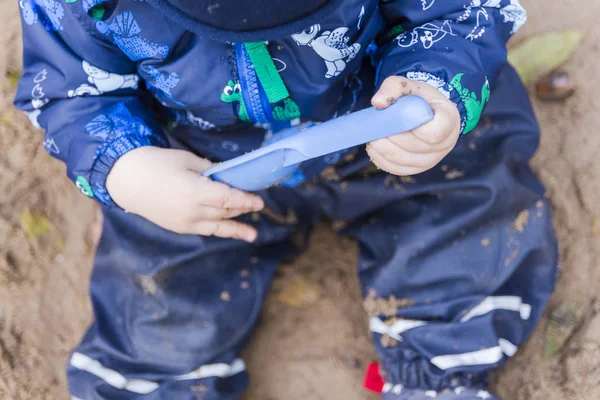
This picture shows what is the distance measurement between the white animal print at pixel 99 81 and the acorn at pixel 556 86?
0.78 metres

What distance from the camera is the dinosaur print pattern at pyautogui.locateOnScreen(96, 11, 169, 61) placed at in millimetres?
801

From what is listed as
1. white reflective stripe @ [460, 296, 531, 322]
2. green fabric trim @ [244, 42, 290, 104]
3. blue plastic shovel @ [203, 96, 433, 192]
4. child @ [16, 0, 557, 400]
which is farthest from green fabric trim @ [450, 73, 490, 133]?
white reflective stripe @ [460, 296, 531, 322]

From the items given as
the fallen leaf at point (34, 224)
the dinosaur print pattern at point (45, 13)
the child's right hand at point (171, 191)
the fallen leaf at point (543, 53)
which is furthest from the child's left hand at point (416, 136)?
the fallen leaf at point (34, 224)

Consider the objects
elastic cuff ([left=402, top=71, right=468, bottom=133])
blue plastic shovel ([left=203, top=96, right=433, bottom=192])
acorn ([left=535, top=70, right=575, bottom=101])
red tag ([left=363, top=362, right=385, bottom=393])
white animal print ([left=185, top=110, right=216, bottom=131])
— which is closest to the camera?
blue plastic shovel ([left=203, top=96, right=433, bottom=192])

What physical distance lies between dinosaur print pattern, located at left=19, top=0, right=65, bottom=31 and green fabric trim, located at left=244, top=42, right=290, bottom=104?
26 centimetres

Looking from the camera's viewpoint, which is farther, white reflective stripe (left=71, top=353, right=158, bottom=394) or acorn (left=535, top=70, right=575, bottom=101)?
acorn (left=535, top=70, right=575, bottom=101)

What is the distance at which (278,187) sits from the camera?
1.06 m

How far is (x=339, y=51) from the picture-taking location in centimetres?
85

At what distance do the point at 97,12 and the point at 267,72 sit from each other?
9.1 inches

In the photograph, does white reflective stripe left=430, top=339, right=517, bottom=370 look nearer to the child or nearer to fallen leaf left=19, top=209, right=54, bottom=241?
the child

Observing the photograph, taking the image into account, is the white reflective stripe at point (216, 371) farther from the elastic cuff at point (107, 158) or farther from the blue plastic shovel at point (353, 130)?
the blue plastic shovel at point (353, 130)

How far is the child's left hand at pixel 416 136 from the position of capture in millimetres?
724

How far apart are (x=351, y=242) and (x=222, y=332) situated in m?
0.32

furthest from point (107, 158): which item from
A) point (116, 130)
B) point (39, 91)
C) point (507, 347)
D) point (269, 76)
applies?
point (507, 347)
